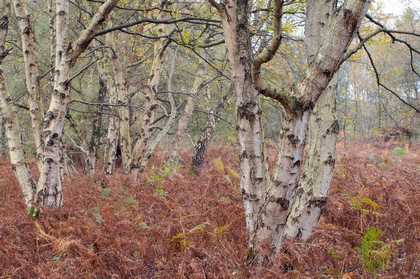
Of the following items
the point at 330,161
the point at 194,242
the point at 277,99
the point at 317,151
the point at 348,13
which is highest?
the point at 348,13

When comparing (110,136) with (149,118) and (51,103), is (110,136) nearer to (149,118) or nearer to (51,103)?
(149,118)

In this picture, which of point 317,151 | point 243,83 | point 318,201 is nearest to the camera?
point 243,83

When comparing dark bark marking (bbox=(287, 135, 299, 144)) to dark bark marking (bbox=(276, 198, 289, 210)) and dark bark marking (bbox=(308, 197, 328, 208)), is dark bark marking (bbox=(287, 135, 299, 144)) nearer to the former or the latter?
dark bark marking (bbox=(276, 198, 289, 210))

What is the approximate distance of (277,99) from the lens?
187cm

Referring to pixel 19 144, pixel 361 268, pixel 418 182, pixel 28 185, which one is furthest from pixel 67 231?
pixel 418 182

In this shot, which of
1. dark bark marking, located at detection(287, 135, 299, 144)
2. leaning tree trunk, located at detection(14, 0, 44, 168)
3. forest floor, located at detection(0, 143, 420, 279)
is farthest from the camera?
leaning tree trunk, located at detection(14, 0, 44, 168)

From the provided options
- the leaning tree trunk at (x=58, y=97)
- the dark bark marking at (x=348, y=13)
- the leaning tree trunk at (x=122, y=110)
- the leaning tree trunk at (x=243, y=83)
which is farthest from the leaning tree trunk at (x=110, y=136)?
the dark bark marking at (x=348, y=13)

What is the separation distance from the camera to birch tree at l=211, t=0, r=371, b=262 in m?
1.81

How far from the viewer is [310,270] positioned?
2578 mm

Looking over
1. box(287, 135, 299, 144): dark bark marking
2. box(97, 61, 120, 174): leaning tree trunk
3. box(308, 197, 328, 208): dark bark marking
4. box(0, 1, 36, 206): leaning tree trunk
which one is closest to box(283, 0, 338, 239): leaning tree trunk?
box(308, 197, 328, 208): dark bark marking

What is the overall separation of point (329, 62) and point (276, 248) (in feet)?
4.99

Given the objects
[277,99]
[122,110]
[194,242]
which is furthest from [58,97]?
[277,99]

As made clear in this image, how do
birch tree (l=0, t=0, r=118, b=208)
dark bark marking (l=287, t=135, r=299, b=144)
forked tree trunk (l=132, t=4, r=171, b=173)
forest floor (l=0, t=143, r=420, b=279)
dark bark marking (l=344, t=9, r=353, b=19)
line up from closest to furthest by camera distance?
1. dark bark marking (l=344, t=9, r=353, b=19)
2. dark bark marking (l=287, t=135, r=299, b=144)
3. forest floor (l=0, t=143, r=420, b=279)
4. birch tree (l=0, t=0, r=118, b=208)
5. forked tree trunk (l=132, t=4, r=171, b=173)

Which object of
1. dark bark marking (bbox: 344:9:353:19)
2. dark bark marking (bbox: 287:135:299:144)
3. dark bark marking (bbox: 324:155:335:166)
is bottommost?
dark bark marking (bbox: 324:155:335:166)
